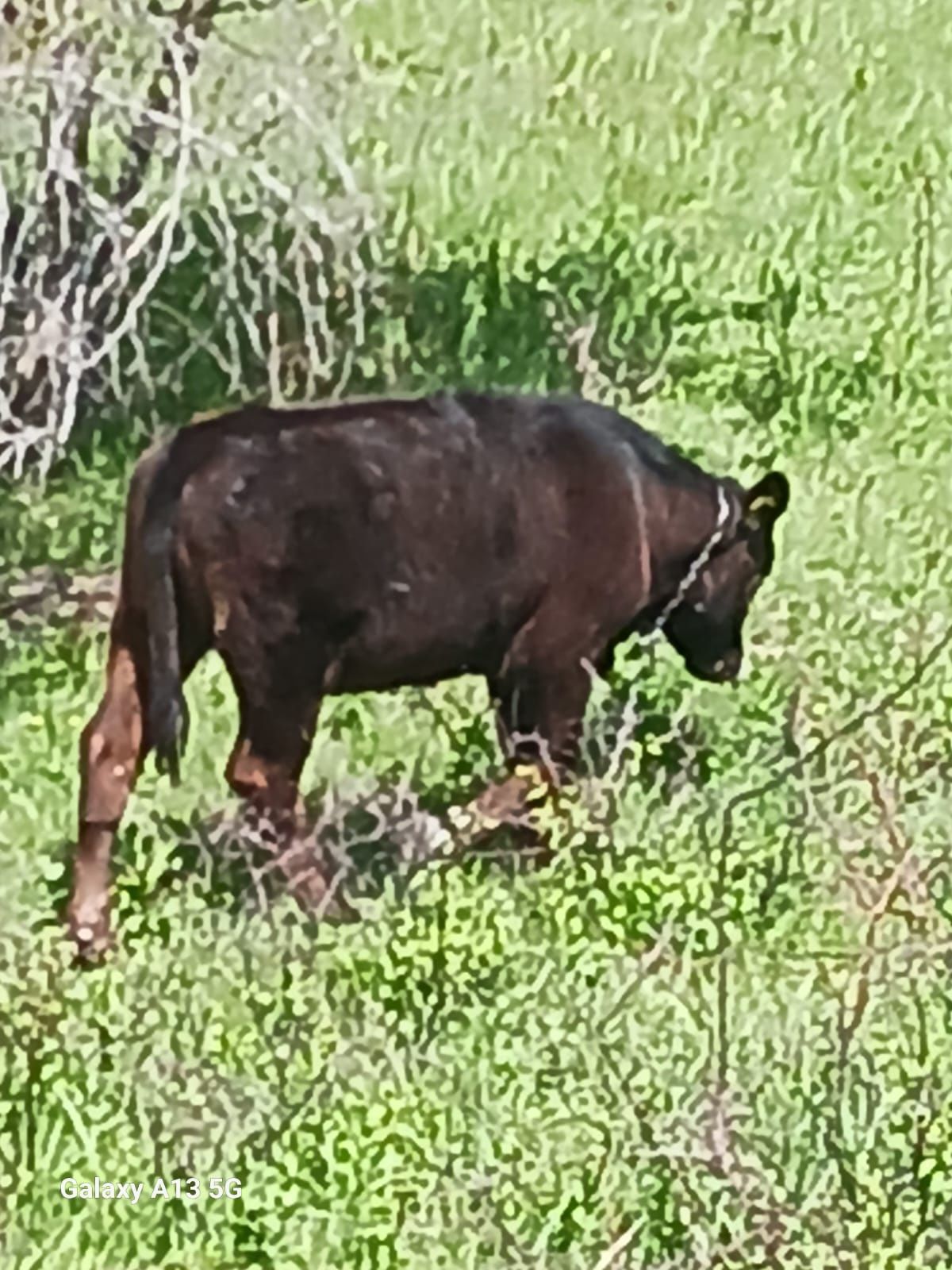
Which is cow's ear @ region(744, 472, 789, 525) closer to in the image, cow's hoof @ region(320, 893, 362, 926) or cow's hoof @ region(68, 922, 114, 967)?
cow's hoof @ region(320, 893, 362, 926)

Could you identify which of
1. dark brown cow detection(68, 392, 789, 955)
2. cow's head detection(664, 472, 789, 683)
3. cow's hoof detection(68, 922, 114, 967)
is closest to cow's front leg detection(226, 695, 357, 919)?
dark brown cow detection(68, 392, 789, 955)

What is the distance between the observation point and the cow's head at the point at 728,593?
90 centimetres

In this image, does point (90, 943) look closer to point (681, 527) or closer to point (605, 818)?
point (605, 818)

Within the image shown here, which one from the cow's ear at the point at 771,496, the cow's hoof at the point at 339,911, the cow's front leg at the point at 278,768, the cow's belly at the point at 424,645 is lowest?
the cow's hoof at the point at 339,911

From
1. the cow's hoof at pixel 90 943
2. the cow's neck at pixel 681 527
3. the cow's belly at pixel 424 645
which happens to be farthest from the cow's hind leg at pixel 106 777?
the cow's neck at pixel 681 527

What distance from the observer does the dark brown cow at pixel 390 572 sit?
0.86 m

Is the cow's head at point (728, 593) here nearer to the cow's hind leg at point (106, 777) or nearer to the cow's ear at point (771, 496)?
the cow's ear at point (771, 496)

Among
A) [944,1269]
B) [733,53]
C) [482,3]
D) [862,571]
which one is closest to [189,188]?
[482,3]

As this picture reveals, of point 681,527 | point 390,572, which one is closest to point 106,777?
point 390,572

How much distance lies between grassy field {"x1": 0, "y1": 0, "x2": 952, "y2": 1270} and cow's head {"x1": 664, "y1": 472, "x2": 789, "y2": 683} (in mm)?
14

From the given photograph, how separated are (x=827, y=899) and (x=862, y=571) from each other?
0.65 feet

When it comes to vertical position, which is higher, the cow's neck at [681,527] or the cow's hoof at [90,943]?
the cow's neck at [681,527]

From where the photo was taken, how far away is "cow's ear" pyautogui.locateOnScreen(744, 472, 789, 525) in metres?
0.90

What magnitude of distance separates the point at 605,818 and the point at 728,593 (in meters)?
0.15
